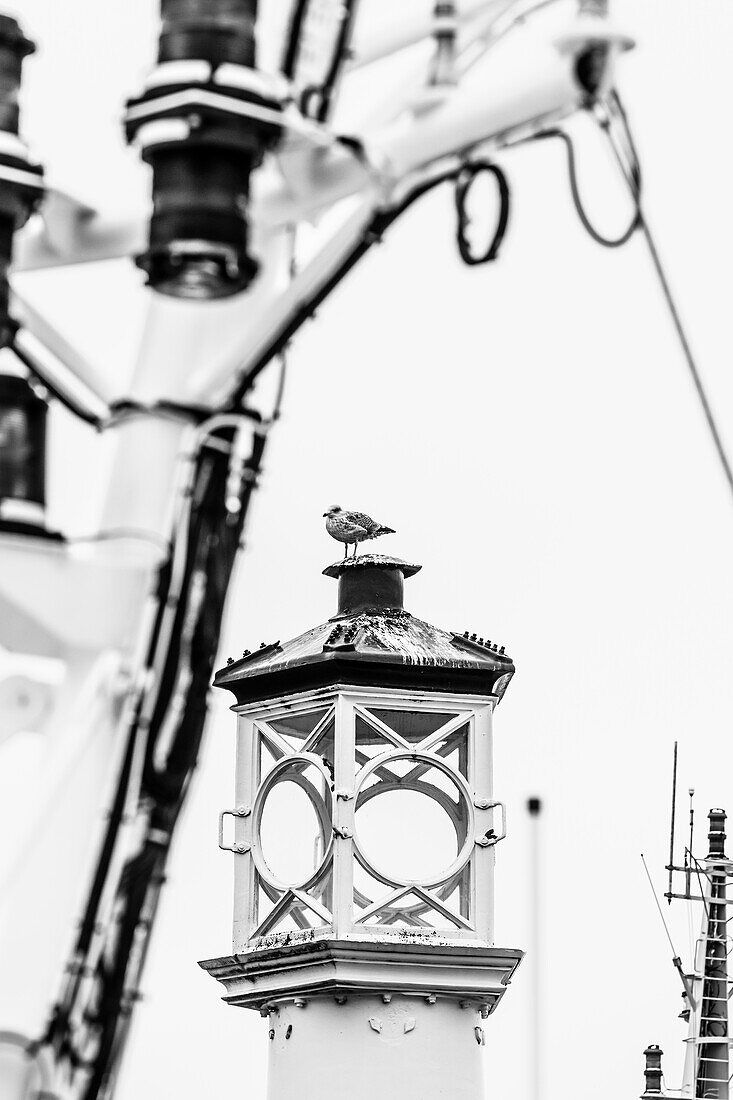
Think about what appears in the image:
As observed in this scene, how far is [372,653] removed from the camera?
1873cm

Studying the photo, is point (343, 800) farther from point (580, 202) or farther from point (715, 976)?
point (715, 976)

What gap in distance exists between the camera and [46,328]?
11.6 metres

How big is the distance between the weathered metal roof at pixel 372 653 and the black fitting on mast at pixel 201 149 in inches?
314

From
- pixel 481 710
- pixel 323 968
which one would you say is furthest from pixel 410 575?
pixel 323 968

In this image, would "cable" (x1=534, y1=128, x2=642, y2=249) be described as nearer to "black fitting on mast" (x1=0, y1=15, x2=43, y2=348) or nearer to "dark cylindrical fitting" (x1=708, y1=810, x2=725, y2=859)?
"black fitting on mast" (x1=0, y1=15, x2=43, y2=348)

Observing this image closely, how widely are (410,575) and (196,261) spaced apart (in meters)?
9.07

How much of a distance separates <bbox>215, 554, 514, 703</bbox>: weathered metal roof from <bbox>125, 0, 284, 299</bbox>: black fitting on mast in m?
7.98

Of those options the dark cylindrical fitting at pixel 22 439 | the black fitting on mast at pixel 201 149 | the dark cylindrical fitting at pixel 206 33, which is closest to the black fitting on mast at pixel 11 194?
the dark cylindrical fitting at pixel 22 439

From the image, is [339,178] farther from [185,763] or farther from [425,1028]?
[425,1028]

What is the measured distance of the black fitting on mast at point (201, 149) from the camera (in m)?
10.8

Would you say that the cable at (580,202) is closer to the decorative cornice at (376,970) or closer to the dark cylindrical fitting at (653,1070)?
the decorative cornice at (376,970)

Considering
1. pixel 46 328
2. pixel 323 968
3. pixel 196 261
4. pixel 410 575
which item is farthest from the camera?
pixel 410 575

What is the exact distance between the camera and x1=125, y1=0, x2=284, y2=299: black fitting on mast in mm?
10773

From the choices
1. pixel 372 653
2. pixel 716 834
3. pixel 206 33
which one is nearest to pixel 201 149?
pixel 206 33
